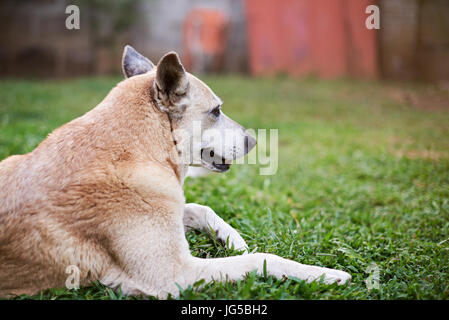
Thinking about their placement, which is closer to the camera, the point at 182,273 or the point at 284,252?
the point at 182,273

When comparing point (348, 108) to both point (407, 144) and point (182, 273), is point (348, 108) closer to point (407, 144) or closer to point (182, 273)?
point (407, 144)

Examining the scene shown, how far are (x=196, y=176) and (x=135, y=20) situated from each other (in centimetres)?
1016

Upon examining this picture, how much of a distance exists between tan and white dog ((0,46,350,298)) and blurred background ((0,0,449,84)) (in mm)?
10812

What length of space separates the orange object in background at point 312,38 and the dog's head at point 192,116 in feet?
33.3

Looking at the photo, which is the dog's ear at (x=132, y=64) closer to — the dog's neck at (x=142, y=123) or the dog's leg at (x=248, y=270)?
the dog's neck at (x=142, y=123)

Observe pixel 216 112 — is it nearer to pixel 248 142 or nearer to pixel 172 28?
pixel 248 142

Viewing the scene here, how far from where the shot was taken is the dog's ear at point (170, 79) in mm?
2498

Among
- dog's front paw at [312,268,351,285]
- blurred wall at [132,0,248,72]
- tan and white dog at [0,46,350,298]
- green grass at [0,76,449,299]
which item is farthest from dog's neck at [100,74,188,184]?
blurred wall at [132,0,248,72]

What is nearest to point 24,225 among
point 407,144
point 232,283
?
point 232,283

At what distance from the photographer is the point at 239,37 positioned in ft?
42.9

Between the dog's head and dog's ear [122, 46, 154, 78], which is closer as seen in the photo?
the dog's head

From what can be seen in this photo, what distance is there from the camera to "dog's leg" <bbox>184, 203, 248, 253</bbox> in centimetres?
290

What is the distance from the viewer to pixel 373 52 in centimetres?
1227
